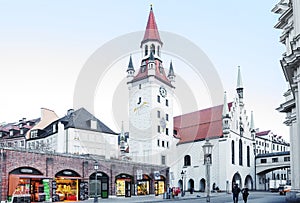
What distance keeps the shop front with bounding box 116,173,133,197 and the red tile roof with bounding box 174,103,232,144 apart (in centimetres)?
3154

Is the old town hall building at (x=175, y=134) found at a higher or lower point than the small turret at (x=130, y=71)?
lower

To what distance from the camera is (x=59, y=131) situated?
6600 centimetres

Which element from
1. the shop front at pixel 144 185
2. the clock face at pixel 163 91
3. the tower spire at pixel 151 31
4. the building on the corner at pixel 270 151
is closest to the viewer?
the shop front at pixel 144 185

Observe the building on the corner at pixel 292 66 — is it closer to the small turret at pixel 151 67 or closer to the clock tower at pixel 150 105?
the clock tower at pixel 150 105

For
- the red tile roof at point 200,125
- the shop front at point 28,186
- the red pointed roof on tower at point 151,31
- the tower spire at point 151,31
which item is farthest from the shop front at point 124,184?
the red pointed roof on tower at point 151,31

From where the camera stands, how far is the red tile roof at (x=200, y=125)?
3386 inches

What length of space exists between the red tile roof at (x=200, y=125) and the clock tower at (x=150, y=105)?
15.4 feet

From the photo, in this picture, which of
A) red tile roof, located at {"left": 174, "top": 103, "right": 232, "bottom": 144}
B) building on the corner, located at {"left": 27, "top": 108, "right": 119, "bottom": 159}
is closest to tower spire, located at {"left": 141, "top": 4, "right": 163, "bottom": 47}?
red tile roof, located at {"left": 174, "top": 103, "right": 232, "bottom": 144}

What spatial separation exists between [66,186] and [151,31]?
168 ft

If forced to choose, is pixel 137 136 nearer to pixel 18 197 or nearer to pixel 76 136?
pixel 76 136

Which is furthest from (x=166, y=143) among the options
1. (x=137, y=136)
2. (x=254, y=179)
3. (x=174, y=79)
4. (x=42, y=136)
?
(x=42, y=136)

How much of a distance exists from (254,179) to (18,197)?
2420 inches

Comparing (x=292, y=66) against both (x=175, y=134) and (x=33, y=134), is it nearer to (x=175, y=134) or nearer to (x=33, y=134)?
(x=33, y=134)

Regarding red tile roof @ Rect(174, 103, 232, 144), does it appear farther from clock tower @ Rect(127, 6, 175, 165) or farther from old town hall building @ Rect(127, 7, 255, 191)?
clock tower @ Rect(127, 6, 175, 165)
